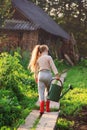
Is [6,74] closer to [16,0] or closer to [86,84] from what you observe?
[86,84]

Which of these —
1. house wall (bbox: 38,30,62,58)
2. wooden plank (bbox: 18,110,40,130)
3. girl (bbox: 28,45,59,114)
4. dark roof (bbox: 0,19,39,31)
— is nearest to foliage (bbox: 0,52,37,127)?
wooden plank (bbox: 18,110,40,130)

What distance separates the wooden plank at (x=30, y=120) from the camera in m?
8.80

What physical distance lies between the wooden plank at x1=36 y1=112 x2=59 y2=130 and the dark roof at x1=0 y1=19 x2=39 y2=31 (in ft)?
62.4

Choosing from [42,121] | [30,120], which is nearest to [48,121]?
[42,121]

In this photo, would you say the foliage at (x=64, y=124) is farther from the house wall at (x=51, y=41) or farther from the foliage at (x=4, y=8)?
the house wall at (x=51, y=41)

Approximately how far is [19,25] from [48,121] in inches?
830

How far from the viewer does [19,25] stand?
1186 inches

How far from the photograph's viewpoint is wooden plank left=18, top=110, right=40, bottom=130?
8795mm

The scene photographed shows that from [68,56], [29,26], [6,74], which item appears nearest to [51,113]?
[6,74]

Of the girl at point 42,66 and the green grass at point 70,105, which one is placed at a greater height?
the girl at point 42,66

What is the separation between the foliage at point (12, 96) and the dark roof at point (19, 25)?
15393 millimetres

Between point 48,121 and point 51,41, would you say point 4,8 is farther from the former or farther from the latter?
point 48,121

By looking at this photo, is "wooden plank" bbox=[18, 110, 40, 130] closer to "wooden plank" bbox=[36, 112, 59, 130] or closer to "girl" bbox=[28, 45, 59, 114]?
"wooden plank" bbox=[36, 112, 59, 130]

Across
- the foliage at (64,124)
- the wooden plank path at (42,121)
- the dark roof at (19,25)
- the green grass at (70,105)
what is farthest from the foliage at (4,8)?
the foliage at (64,124)
